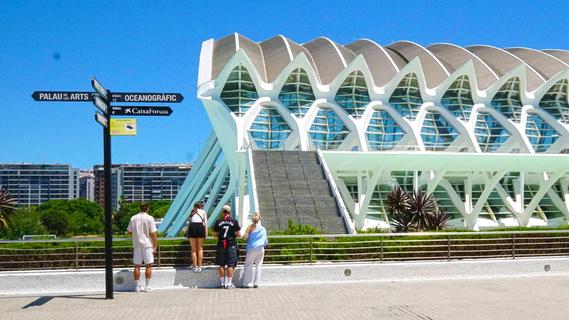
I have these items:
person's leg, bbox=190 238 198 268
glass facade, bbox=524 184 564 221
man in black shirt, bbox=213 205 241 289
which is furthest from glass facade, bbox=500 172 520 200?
person's leg, bbox=190 238 198 268

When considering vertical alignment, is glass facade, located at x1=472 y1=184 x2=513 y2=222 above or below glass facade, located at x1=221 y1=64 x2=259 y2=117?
below

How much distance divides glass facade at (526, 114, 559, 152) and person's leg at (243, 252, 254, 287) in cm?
4155

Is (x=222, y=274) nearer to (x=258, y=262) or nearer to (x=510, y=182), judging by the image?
(x=258, y=262)

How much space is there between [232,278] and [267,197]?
10.1 meters

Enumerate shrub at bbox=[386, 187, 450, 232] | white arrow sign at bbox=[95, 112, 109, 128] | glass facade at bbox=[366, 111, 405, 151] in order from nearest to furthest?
white arrow sign at bbox=[95, 112, 109, 128] → shrub at bbox=[386, 187, 450, 232] → glass facade at bbox=[366, 111, 405, 151]

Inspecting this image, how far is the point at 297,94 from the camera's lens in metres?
43.6

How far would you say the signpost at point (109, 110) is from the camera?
10.4m

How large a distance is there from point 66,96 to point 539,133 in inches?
1775

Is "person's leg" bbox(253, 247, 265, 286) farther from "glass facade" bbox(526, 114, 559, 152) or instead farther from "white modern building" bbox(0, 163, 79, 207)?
"white modern building" bbox(0, 163, 79, 207)

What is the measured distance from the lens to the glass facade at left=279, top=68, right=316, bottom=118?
1695 inches

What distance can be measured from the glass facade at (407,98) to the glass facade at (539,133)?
9499 mm

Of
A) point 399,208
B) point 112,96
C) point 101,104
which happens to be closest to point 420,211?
point 399,208

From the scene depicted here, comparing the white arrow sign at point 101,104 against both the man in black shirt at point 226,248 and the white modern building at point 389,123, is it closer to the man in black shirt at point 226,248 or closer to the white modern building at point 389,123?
the man in black shirt at point 226,248

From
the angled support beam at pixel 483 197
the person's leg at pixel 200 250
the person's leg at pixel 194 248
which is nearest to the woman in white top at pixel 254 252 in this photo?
the person's leg at pixel 200 250
